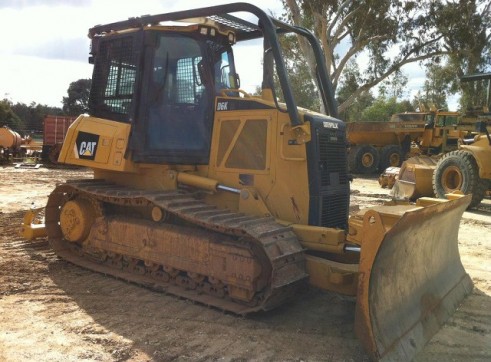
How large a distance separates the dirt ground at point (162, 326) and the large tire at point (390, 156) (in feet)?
56.1

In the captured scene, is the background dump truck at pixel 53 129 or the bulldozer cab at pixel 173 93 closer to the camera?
the bulldozer cab at pixel 173 93

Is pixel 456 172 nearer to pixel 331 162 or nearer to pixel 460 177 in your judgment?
pixel 460 177

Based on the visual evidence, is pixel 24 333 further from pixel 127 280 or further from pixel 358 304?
pixel 358 304

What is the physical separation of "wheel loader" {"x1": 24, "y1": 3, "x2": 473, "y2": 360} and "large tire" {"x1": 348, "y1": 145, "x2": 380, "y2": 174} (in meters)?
16.7

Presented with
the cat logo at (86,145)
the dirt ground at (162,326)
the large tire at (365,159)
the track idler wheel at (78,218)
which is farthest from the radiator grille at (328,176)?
the large tire at (365,159)

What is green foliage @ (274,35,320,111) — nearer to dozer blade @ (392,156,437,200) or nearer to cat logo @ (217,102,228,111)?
dozer blade @ (392,156,437,200)

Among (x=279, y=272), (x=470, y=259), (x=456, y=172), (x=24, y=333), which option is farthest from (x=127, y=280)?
(x=456, y=172)

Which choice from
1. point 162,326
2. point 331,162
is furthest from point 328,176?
point 162,326

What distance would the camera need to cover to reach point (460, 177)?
11.7 metres

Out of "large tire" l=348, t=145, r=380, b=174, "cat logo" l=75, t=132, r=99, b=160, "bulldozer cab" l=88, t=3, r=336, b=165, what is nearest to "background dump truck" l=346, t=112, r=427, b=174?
"large tire" l=348, t=145, r=380, b=174

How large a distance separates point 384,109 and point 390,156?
122ft

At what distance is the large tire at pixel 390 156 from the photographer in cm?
2263

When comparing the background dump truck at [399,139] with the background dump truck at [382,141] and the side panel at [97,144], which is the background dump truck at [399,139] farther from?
the side panel at [97,144]

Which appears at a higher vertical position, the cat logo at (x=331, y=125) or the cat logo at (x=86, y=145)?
the cat logo at (x=331, y=125)
